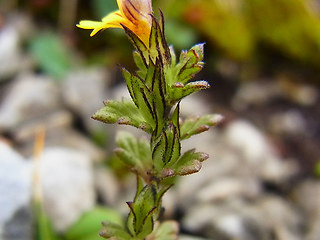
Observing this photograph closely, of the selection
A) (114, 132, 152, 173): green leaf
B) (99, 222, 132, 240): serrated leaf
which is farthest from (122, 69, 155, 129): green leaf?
(99, 222, 132, 240): serrated leaf

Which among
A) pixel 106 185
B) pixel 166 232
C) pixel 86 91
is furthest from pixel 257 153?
pixel 166 232

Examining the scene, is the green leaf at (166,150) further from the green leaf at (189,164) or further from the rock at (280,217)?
the rock at (280,217)

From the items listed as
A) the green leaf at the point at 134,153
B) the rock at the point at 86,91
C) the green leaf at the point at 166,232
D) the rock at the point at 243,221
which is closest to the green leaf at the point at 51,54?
the rock at the point at 86,91

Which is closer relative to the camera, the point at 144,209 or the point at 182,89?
the point at 182,89

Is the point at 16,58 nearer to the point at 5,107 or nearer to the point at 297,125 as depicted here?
the point at 5,107

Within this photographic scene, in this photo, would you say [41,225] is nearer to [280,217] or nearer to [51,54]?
[280,217]

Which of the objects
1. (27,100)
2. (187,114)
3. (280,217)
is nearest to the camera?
(280,217)
